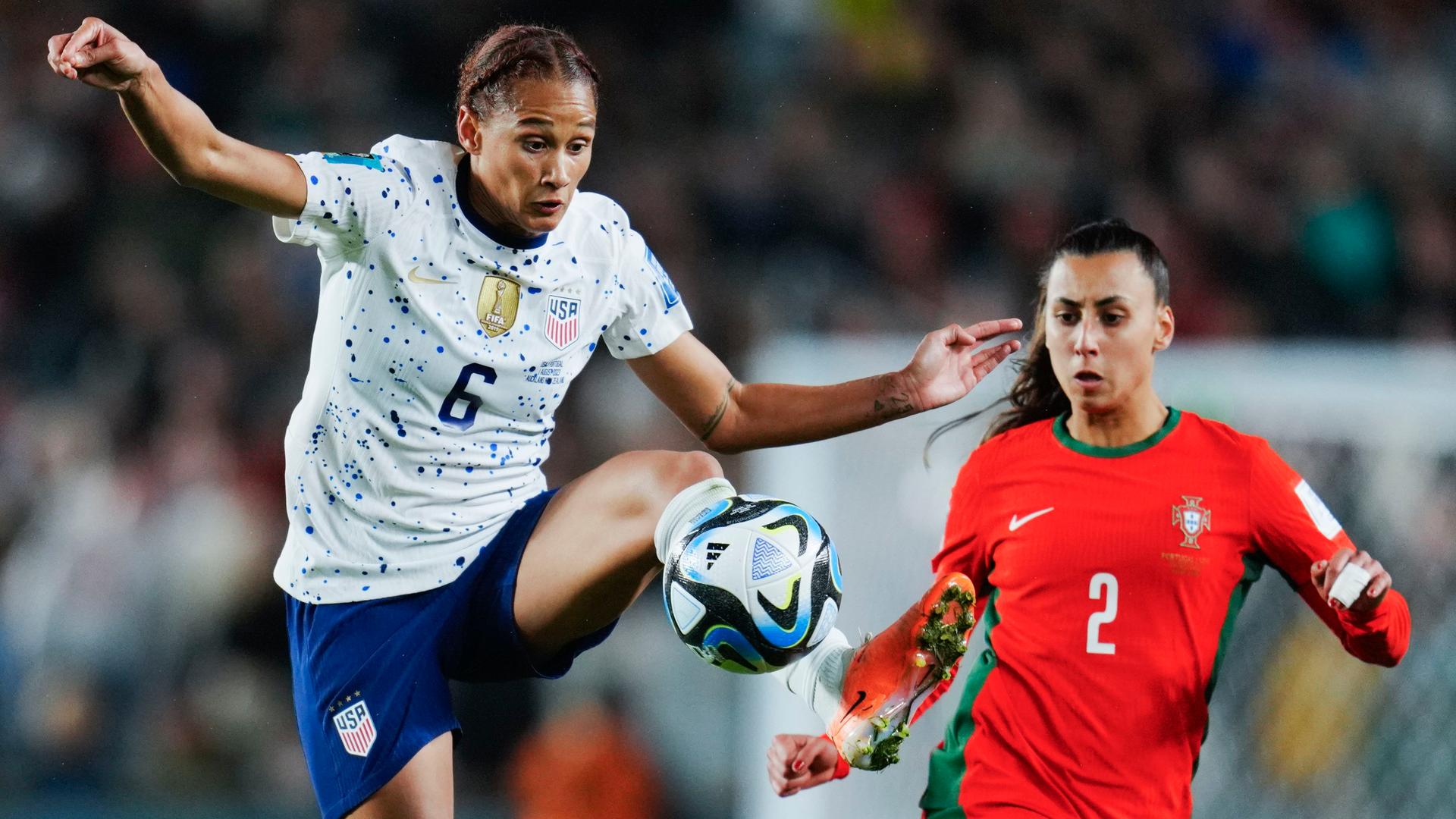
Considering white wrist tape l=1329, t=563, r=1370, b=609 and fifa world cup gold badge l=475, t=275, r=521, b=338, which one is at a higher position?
fifa world cup gold badge l=475, t=275, r=521, b=338

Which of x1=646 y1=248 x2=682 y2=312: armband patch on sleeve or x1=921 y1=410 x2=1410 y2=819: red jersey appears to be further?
x1=646 y1=248 x2=682 y2=312: armband patch on sleeve

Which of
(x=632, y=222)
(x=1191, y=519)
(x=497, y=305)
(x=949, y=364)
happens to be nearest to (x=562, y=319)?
(x=497, y=305)

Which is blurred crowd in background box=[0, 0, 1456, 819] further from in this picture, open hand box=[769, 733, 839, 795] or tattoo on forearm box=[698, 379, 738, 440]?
open hand box=[769, 733, 839, 795]

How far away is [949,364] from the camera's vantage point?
3.39 metres

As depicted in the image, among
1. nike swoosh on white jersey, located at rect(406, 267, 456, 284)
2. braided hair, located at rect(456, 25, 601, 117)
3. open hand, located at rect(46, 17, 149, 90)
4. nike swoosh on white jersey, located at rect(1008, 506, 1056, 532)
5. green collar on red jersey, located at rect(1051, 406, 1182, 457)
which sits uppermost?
braided hair, located at rect(456, 25, 601, 117)

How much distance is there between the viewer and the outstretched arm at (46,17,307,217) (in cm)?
254

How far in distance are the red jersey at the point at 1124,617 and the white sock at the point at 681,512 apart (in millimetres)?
673

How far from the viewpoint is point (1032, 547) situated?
3.37 metres

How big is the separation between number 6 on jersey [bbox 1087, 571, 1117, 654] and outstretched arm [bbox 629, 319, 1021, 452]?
0.48m

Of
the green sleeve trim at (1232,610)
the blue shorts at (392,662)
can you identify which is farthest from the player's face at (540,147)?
the green sleeve trim at (1232,610)

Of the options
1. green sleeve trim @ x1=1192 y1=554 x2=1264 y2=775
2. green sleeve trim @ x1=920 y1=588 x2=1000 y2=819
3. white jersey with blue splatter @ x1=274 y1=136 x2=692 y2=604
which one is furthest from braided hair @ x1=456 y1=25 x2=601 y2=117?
green sleeve trim @ x1=1192 y1=554 x2=1264 y2=775

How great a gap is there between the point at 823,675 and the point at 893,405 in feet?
Answer: 1.97

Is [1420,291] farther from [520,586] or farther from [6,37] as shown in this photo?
[6,37]

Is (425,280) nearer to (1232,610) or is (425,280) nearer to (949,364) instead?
(949,364)
